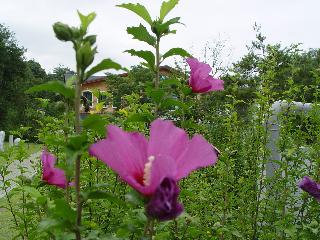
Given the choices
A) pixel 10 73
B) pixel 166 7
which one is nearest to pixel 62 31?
pixel 166 7

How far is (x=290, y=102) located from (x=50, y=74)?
58.9 m

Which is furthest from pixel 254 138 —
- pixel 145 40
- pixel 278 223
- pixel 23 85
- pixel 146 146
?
pixel 23 85

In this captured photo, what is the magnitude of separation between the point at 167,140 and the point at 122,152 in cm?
9

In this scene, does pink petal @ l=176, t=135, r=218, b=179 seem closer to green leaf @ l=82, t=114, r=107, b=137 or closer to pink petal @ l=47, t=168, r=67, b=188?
green leaf @ l=82, t=114, r=107, b=137

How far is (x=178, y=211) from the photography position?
80cm

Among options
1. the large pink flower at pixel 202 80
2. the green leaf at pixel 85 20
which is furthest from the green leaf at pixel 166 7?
the green leaf at pixel 85 20

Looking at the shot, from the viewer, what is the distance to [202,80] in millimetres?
1653

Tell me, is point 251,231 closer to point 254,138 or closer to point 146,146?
point 254,138

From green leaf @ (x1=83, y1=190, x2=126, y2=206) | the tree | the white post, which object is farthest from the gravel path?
the tree

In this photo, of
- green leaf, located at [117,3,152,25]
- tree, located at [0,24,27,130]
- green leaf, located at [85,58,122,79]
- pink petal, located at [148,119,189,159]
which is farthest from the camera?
tree, located at [0,24,27,130]

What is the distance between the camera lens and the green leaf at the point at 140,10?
5.09 feet

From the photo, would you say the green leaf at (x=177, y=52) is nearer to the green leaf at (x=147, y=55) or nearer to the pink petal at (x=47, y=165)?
the green leaf at (x=147, y=55)

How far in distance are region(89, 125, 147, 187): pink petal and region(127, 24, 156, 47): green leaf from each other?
0.71 meters

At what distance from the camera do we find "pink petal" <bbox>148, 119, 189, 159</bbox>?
2.97 ft
